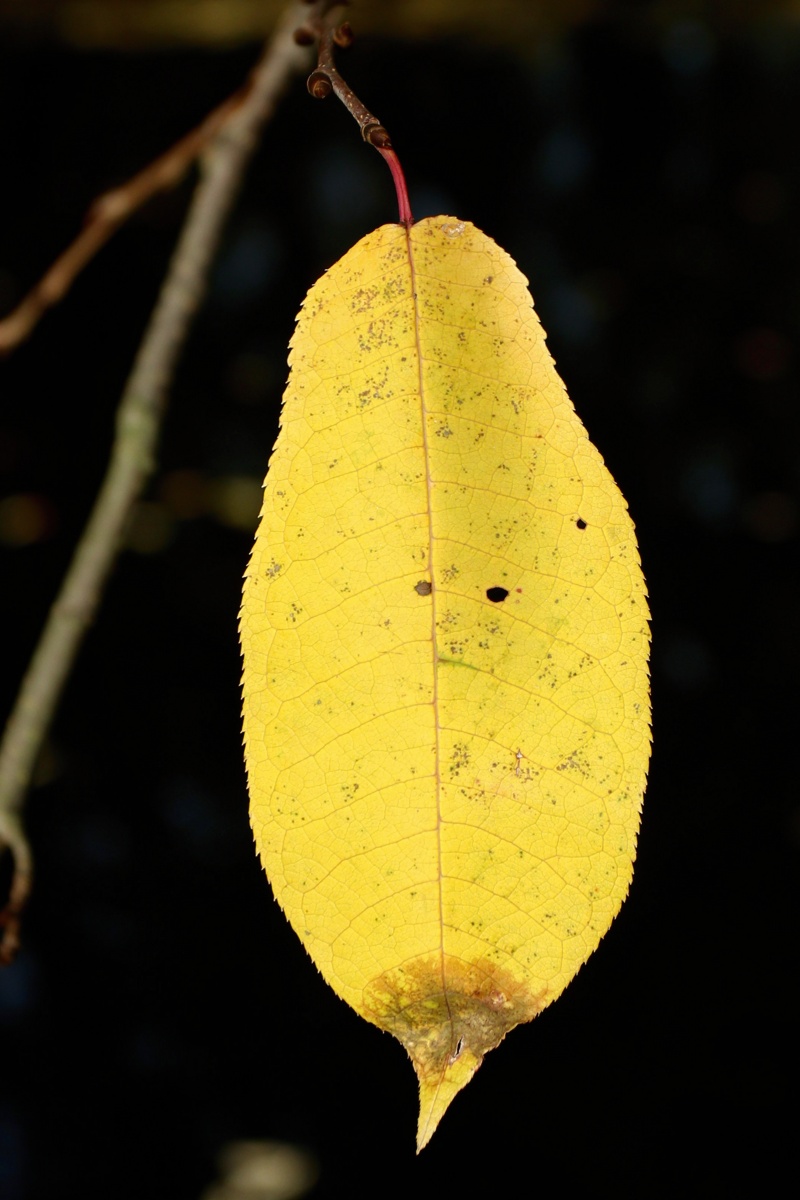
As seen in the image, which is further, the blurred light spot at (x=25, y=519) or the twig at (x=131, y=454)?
the blurred light spot at (x=25, y=519)

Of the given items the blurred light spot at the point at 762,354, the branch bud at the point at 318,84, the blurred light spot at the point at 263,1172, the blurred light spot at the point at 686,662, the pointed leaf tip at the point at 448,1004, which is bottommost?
the blurred light spot at the point at 263,1172

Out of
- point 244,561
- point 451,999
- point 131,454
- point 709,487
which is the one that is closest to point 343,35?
point 131,454

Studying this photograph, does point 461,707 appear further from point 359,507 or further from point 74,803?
point 74,803

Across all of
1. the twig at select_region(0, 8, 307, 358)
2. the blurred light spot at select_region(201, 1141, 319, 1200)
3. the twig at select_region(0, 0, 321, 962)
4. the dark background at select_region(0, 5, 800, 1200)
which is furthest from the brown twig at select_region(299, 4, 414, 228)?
the blurred light spot at select_region(201, 1141, 319, 1200)

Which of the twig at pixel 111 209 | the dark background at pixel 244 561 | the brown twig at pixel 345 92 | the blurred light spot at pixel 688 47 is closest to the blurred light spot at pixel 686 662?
the dark background at pixel 244 561

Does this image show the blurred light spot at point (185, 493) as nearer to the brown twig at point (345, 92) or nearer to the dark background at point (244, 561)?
the dark background at point (244, 561)

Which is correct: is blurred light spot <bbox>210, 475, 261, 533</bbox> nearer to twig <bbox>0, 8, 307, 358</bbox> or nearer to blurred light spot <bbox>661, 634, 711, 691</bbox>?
blurred light spot <bbox>661, 634, 711, 691</bbox>
